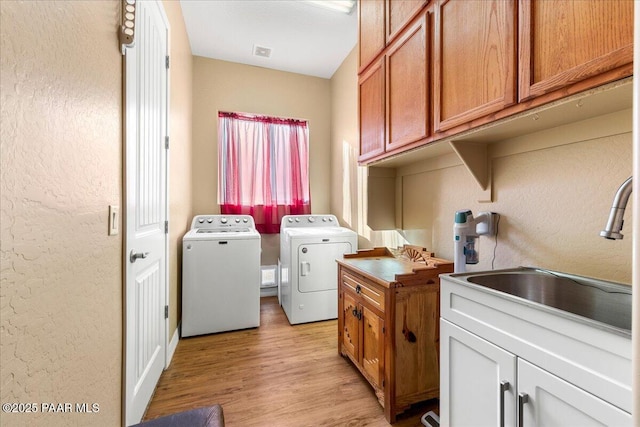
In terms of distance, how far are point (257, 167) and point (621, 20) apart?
10.3 ft

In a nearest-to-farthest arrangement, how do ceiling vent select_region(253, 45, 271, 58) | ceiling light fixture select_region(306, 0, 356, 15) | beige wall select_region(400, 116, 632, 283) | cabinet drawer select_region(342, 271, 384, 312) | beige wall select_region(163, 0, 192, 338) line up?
beige wall select_region(400, 116, 632, 283)
cabinet drawer select_region(342, 271, 384, 312)
beige wall select_region(163, 0, 192, 338)
ceiling light fixture select_region(306, 0, 356, 15)
ceiling vent select_region(253, 45, 271, 58)

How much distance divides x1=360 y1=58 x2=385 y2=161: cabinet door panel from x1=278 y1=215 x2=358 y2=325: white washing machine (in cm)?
101

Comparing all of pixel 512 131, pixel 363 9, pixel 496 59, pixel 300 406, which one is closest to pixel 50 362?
pixel 300 406

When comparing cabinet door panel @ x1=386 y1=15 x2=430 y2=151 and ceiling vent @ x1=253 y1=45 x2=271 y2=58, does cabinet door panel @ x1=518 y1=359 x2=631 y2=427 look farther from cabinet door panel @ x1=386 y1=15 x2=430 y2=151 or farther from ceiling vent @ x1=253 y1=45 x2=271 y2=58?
ceiling vent @ x1=253 y1=45 x2=271 y2=58

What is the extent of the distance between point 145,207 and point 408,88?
168cm

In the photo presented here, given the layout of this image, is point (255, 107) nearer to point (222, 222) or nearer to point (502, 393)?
point (222, 222)

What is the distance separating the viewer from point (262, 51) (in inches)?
120

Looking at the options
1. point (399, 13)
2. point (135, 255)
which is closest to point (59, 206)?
point (135, 255)

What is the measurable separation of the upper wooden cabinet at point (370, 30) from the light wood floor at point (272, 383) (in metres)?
2.29

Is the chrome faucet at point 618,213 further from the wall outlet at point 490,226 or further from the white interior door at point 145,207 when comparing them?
the white interior door at point 145,207

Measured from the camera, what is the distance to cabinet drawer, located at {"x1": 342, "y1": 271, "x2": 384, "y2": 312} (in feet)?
5.01

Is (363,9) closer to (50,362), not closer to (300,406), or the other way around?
(50,362)

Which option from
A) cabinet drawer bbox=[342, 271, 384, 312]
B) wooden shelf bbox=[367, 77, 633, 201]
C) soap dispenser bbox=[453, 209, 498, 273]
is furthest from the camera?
cabinet drawer bbox=[342, 271, 384, 312]

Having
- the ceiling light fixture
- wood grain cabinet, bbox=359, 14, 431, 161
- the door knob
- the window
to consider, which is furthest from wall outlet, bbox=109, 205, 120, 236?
the ceiling light fixture
